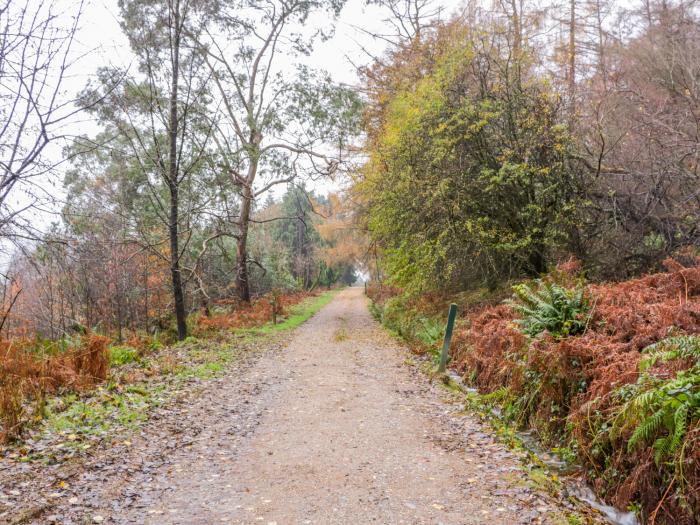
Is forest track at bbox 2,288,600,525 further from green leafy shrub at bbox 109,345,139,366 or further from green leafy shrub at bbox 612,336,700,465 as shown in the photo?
green leafy shrub at bbox 109,345,139,366

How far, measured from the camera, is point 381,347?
13.2m

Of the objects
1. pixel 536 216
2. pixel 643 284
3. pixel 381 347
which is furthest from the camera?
pixel 381 347

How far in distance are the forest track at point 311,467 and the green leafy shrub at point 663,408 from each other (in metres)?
0.91

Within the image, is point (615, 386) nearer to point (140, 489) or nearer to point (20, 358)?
point (140, 489)

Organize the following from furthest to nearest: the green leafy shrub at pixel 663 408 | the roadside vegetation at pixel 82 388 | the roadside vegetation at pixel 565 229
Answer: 1. the roadside vegetation at pixel 82 388
2. the roadside vegetation at pixel 565 229
3. the green leafy shrub at pixel 663 408

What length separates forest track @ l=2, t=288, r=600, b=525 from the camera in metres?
4.02

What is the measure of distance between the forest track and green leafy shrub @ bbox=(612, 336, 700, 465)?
910 mm

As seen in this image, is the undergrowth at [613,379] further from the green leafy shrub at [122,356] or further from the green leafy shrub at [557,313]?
the green leafy shrub at [122,356]

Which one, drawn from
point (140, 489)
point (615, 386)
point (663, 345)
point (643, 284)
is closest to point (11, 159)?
point (140, 489)

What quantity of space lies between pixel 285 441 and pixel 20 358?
165 inches

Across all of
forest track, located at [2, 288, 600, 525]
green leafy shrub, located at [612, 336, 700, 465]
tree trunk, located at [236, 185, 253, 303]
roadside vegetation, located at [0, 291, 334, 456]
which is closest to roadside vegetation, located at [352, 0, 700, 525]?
green leafy shrub, located at [612, 336, 700, 465]

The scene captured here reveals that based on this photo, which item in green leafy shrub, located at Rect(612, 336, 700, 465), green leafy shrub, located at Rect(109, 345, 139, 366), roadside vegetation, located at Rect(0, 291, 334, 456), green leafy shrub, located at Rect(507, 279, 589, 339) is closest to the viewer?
green leafy shrub, located at Rect(612, 336, 700, 465)

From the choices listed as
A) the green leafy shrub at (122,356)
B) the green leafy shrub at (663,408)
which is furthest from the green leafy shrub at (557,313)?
the green leafy shrub at (122,356)

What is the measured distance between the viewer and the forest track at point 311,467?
4.02 m
